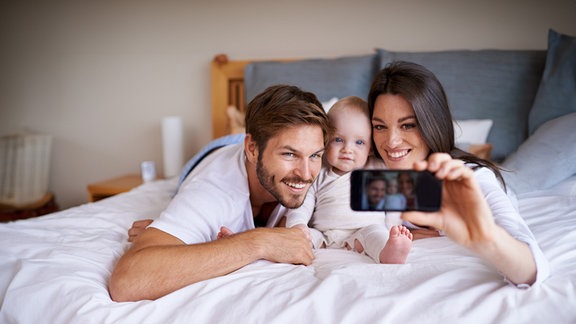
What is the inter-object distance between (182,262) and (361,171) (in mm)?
460

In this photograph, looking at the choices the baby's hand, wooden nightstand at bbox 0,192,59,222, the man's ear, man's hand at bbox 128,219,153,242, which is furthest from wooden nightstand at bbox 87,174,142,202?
the baby's hand

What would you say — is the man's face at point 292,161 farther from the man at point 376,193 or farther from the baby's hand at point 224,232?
the man at point 376,193

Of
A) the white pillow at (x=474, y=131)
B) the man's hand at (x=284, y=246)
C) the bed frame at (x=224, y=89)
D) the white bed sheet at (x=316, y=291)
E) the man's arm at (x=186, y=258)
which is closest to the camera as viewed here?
the white bed sheet at (x=316, y=291)

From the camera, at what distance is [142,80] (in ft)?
10.8

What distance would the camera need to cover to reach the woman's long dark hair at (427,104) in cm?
122

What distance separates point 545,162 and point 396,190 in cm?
115

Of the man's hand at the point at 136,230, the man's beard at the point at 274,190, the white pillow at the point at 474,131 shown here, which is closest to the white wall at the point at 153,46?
the white pillow at the point at 474,131

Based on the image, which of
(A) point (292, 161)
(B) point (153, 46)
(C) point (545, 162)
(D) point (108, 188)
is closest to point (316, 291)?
(A) point (292, 161)

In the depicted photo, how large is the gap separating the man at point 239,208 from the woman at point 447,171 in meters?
0.21

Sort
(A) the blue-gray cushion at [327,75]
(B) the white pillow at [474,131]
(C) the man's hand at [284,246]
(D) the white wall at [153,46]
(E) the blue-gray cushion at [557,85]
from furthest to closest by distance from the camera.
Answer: (D) the white wall at [153,46]
(A) the blue-gray cushion at [327,75]
(B) the white pillow at [474,131]
(E) the blue-gray cushion at [557,85]
(C) the man's hand at [284,246]

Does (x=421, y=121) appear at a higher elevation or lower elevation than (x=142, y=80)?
higher

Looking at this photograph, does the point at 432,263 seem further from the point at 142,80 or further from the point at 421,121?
the point at 142,80

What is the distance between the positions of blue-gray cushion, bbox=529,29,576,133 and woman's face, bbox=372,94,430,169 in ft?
3.47

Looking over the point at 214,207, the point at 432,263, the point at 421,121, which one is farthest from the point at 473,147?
the point at 214,207
